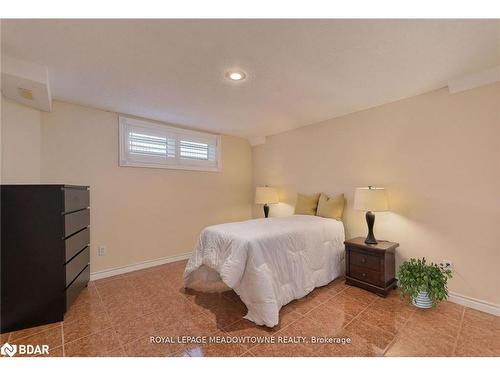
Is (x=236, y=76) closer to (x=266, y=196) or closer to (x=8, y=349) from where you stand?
(x=266, y=196)

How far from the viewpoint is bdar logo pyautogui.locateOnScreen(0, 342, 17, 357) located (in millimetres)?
1414

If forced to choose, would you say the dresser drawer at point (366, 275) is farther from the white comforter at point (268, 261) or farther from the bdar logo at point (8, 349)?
the bdar logo at point (8, 349)

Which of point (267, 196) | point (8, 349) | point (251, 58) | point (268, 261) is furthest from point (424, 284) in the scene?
point (8, 349)

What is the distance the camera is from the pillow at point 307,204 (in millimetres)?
3107

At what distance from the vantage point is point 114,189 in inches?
110

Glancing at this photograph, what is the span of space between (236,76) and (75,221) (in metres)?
2.07

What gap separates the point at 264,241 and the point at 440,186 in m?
1.91

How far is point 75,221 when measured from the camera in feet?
6.69

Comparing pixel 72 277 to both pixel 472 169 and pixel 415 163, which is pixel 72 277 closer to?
pixel 415 163

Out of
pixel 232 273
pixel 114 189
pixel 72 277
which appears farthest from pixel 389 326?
pixel 114 189

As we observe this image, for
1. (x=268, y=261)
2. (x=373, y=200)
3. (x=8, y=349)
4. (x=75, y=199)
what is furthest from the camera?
(x=373, y=200)

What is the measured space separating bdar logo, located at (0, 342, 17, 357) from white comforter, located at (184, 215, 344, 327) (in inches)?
49.7

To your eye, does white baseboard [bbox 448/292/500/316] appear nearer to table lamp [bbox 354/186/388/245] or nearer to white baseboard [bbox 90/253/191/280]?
table lamp [bbox 354/186/388/245]

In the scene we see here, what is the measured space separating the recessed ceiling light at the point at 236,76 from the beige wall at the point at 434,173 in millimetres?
1692
